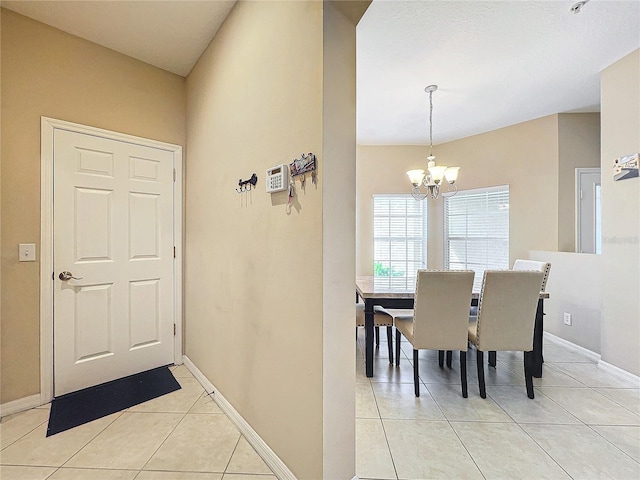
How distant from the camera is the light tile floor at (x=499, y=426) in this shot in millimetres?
1574

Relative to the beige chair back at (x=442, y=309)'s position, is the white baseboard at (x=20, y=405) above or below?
below

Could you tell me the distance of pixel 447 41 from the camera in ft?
7.81

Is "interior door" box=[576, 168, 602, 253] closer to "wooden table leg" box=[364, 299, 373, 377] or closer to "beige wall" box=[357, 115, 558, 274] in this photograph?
"beige wall" box=[357, 115, 558, 274]

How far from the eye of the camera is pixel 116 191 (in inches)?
96.4

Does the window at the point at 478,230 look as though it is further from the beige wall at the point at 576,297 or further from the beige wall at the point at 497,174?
the beige wall at the point at 576,297

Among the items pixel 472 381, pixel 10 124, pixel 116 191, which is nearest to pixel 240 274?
pixel 116 191

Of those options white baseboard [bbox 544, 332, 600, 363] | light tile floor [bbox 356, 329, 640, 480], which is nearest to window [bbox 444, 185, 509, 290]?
white baseboard [bbox 544, 332, 600, 363]

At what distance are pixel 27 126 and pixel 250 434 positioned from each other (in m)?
2.53

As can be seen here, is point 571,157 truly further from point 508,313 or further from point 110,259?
point 110,259

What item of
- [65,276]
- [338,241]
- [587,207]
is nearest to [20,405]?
[65,276]

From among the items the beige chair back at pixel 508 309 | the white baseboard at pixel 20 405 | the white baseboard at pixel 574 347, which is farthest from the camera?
the white baseboard at pixel 574 347

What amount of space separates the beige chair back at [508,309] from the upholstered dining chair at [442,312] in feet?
0.39

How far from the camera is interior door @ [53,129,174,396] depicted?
223 centimetres

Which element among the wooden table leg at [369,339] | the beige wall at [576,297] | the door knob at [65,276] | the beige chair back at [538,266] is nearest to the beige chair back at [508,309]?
the beige chair back at [538,266]
